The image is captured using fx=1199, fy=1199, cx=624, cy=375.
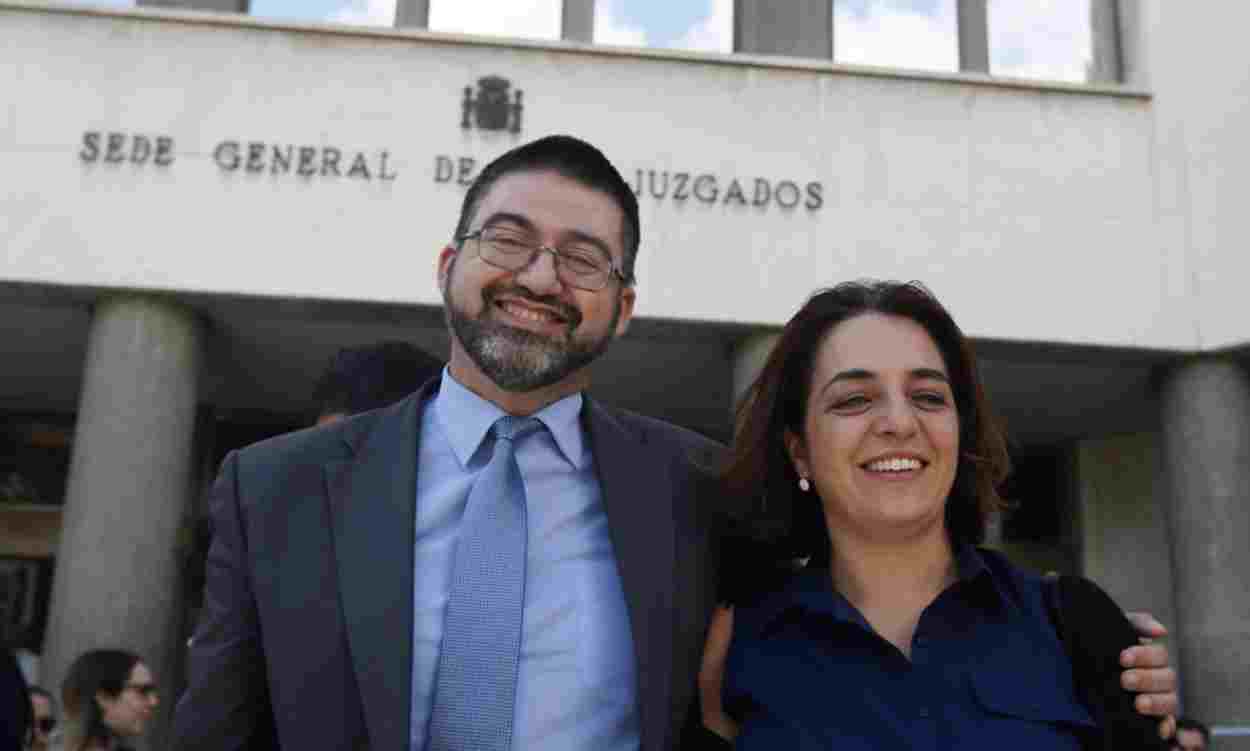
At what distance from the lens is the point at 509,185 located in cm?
222

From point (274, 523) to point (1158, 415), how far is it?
9.08m

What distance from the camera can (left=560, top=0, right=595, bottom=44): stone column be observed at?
379 inches

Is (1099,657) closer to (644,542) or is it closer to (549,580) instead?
(644,542)

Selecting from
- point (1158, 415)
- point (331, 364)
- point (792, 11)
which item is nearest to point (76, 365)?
point (792, 11)

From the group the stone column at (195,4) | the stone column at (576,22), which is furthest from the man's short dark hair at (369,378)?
the stone column at (195,4)

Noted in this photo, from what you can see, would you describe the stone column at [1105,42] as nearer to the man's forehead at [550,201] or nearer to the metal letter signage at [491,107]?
the metal letter signage at [491,107]

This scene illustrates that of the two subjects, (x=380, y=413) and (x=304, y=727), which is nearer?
(x=304, y=727)

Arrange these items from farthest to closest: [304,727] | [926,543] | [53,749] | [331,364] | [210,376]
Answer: [210,376]
[53,749]
[331,364]
[926,543]
[304,727]

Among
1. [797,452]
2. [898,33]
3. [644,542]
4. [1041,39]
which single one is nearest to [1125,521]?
[1041,39]

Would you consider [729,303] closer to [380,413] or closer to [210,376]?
[210,376]

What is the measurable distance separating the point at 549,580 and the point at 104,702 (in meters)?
3.75

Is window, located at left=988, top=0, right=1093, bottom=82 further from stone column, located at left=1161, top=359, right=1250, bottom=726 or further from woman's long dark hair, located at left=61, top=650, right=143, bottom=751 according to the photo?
woman's long dark hair, located at left=61, top=650, right=143, bottom=751

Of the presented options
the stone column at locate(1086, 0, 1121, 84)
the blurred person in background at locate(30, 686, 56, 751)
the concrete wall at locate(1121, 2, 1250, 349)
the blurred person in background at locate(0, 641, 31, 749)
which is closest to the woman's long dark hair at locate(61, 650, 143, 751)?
the blurred person in background at locate(0, 641, 31, 749)

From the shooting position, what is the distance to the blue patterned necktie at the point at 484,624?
188cm
